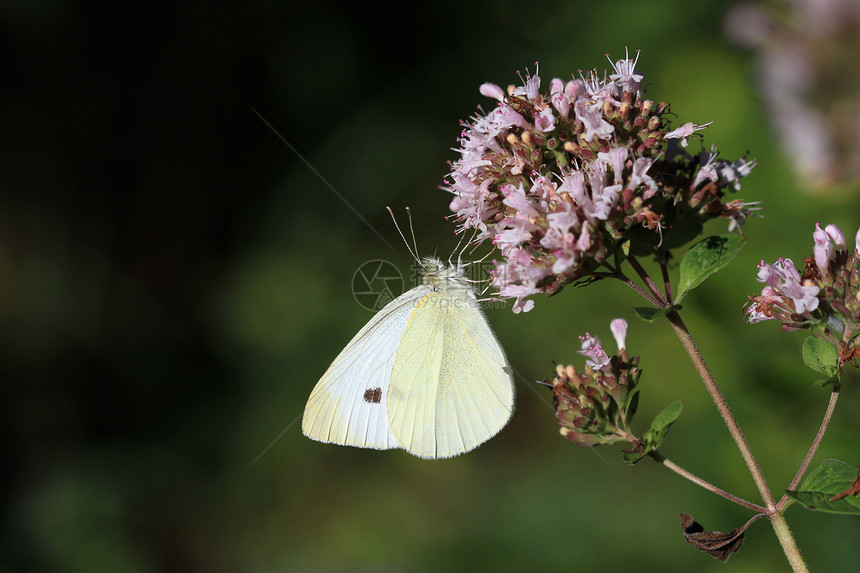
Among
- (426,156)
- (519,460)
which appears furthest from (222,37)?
(519,460)

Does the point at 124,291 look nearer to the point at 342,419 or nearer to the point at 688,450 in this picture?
the point at 342,419

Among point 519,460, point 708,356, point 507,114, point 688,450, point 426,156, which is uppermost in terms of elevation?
point 426,156

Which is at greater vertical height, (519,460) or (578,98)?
(578,98)

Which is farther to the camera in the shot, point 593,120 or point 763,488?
point 593,120

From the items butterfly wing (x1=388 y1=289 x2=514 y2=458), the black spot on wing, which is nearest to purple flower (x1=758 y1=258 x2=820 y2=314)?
butterfly wing (x1=388 y1=289 x2=514 y2=458)

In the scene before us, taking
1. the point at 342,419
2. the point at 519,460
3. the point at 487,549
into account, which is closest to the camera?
the point at 342,419

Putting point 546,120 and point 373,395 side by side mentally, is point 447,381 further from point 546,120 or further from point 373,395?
point 546,120

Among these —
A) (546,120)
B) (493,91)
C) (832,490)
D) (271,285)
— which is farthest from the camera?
(271,285)

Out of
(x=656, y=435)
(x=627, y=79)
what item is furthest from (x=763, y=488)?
(x=627, y=79)

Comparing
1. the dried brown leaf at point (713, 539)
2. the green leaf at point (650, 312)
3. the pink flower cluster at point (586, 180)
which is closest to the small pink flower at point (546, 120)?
the pink flower cluster at point (586, 180)
